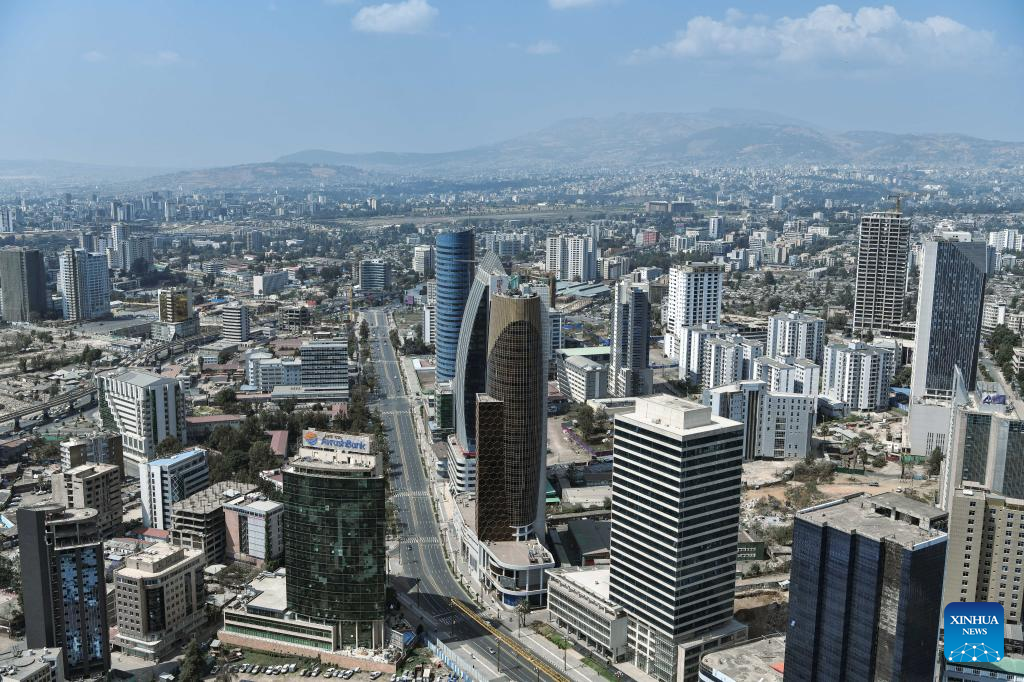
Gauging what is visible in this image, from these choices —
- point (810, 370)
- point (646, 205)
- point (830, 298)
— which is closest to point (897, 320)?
point (810, 370)

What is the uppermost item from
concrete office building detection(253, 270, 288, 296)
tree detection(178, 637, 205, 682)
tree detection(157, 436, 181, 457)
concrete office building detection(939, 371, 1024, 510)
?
concrete office building detection(939, 371, 1024, 510)

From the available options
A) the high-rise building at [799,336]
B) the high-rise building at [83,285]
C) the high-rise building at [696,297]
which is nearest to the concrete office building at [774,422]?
the high-rise building at [799,336]

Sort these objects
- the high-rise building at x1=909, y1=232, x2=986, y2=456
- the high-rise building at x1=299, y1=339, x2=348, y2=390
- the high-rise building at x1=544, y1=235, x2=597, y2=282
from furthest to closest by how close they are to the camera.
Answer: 1. the high-rise building at x1=544, y1=235, x2=597, y2=282
2. the high-rise building at x1=299, y1=339, x2=348, y2=390
3. the high-rise building at x1=909, y1=232, x2=986, y2=456

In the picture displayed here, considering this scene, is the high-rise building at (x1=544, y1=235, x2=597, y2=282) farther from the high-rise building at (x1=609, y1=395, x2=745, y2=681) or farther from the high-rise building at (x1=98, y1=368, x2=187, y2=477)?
the high-rise building at (x1=609, y1=395, x2=745, y2=681)

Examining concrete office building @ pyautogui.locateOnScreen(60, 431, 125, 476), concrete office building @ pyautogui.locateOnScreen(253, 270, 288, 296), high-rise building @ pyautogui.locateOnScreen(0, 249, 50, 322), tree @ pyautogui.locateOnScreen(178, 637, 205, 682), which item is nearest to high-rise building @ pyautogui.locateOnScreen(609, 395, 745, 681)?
tree @ pyautogui.locateOnScreen(178, 637, 205, 682)

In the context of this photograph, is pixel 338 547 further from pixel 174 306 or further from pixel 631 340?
pixel 174 306

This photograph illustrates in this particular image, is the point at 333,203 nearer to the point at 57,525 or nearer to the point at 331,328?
the point at 331,328

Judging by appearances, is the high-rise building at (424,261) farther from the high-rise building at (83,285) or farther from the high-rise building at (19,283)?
the high-rise building at (19,283)
